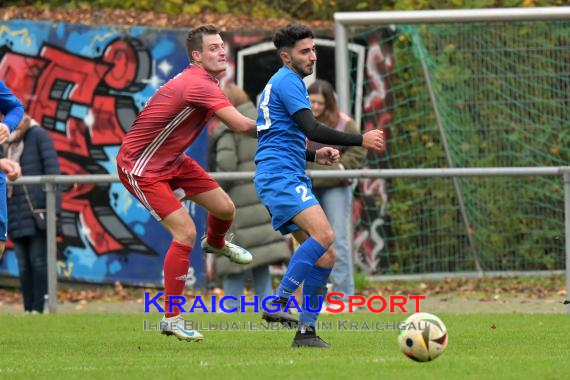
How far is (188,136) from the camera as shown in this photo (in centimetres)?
1090

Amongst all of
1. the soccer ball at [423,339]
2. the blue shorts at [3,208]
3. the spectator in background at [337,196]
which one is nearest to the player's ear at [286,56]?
the blue shorts at [3,208]

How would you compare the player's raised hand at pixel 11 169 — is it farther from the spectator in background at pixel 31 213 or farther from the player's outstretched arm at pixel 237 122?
the spectator in background at pixel 31 213

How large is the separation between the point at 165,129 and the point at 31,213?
→ 173 inches

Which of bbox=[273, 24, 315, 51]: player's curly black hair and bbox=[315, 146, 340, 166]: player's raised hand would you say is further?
bbox=[315, 146, 340, 166]: player's raised hand

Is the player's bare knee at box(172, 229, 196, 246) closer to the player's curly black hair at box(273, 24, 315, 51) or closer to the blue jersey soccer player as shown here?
the blue jersey soccer player

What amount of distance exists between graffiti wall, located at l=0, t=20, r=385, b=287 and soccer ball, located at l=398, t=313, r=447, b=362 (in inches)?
372

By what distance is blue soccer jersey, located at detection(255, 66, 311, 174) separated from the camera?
33.3ft

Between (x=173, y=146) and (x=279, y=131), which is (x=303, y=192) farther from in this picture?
(x=173, y=146)

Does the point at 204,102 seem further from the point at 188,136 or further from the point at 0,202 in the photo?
the point at 0,202

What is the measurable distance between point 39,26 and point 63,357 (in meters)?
9.17

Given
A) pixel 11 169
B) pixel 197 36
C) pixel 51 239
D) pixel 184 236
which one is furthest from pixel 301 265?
pixel 51 239

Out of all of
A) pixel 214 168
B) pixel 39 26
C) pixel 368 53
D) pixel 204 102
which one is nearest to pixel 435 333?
pixel 204 102

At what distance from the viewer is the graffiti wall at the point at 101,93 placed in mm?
18203

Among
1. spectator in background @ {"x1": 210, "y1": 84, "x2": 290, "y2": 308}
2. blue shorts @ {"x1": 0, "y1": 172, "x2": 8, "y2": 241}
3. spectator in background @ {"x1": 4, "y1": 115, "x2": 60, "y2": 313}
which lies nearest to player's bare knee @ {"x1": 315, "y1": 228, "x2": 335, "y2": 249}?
blue shorts @ {"x1": 0, "y1": 172, "x2": 8, "y2": 241}
